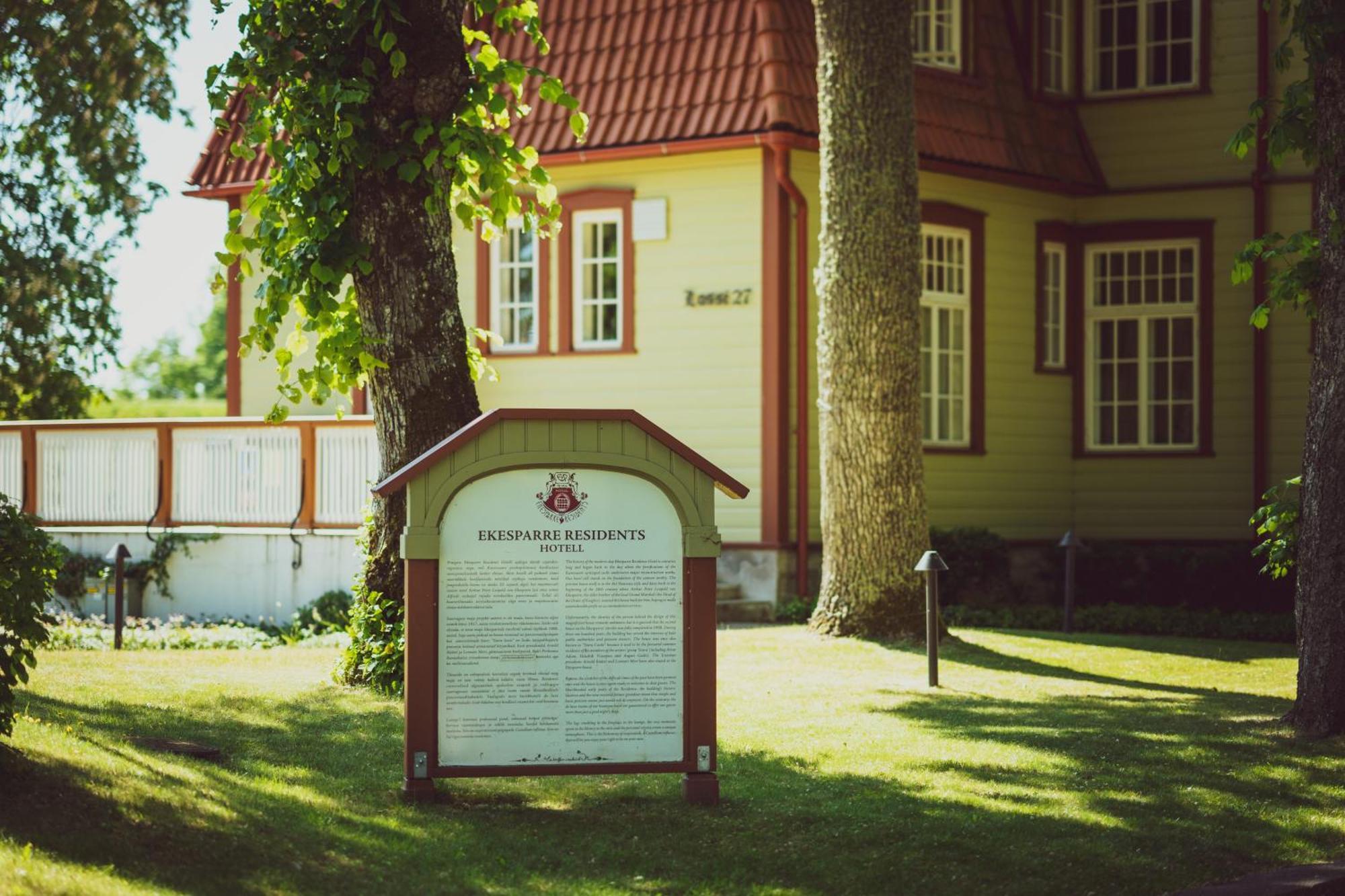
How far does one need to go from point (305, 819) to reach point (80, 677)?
15.4 feet

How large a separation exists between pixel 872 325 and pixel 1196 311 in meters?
7.74

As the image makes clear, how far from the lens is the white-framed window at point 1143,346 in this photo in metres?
21.0

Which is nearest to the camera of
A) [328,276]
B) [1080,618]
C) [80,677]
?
[328,276]

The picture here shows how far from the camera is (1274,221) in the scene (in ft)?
67.2

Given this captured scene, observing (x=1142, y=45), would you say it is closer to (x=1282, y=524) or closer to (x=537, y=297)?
(x=537, y=297)

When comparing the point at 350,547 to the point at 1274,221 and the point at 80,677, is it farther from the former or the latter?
the point at 1274,221

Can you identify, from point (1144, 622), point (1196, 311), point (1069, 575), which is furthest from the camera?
point (1196, 311)

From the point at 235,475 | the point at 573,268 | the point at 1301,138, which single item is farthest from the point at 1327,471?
the point at 235,475

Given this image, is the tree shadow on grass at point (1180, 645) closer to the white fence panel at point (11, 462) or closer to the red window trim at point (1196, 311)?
the red window trim at point (1196, 311)

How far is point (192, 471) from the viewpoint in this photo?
1923 cm

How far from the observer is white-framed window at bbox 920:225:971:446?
775 inches

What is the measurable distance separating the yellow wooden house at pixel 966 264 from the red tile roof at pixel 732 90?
34 mm

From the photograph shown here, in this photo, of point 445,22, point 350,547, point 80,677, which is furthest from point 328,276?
point 350,547

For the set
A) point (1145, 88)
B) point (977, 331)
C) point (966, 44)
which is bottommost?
point (977, 331)
